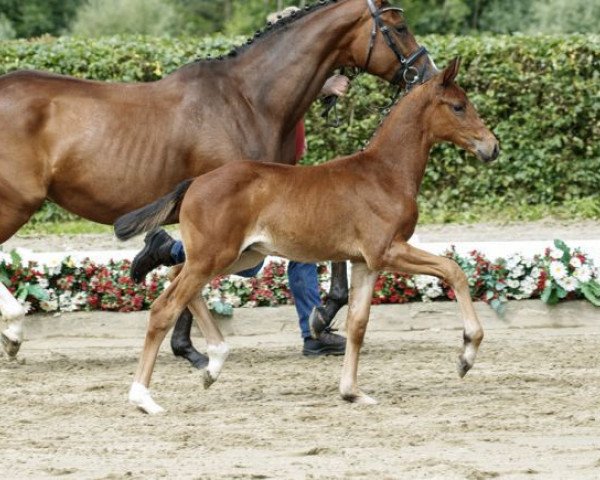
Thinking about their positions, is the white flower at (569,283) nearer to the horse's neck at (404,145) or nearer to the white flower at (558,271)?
the white flower at (558,271)

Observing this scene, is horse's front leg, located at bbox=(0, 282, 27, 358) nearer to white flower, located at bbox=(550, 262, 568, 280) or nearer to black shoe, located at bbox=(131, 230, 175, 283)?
black shoe, located at bbox=(131, 230, 175, 283)

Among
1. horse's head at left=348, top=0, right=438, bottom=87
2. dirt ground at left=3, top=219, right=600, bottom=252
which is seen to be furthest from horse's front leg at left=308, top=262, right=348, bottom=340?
dirt ground at left=3, top=219, right=600, bottom=252

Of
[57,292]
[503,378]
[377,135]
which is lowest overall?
[57,292]

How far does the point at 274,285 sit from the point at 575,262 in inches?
78.4

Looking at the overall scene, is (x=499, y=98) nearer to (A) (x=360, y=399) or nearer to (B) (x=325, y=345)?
(B) (x=325, y=345)

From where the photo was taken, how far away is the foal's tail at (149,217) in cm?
650

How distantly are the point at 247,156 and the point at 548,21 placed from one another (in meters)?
24.7

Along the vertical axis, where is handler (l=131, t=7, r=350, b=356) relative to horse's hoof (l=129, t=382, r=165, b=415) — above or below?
below

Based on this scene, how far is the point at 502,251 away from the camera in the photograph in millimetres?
9297

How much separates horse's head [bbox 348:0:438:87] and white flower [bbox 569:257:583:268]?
1905 millimetres

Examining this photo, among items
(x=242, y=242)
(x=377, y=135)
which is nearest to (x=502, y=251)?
(x=377, y=135)

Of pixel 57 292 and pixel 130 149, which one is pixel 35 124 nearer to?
pixel 130 149

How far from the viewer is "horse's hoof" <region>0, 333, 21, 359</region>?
7684 mm

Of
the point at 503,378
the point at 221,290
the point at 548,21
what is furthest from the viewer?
the point at 548,21
